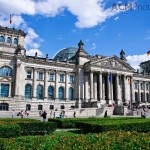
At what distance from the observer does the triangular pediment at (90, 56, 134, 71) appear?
7331cm

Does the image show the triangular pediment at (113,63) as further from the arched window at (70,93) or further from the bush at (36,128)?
the bush at (36,128)

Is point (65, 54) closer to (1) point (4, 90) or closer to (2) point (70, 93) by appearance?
(2) point (70, 93)

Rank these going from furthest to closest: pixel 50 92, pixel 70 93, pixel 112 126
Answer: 1. pixel 70 93
2. pixel 50 92
3. pixel 112 126

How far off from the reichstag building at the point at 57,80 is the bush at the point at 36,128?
3765cm

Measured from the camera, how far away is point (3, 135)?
18.4 meters

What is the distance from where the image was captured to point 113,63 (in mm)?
76500

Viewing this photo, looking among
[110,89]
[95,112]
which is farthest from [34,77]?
[110,89]

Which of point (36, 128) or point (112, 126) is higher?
point (112, 126)

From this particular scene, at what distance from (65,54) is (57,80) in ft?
65.5

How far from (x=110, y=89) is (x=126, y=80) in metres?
8.86

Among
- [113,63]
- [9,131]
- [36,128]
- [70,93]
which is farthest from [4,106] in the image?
[9,131]

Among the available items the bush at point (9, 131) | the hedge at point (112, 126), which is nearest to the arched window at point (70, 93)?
the hedge at point (112, 126)

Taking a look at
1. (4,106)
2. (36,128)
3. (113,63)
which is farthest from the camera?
(113,63)

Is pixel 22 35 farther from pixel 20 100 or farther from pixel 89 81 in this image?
pixel 89 81
